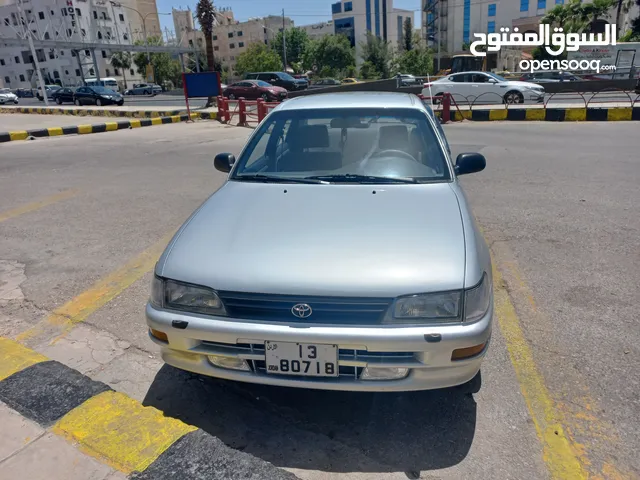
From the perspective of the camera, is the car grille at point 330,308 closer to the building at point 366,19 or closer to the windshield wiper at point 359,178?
the windshield wiper at point 359,178

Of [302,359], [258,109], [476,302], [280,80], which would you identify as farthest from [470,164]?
[280,80]

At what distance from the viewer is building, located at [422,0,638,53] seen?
7318 centimetres

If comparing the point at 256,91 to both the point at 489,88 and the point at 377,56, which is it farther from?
the point at 377,56

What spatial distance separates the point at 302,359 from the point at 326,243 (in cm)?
60

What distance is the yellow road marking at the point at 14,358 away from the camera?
108 inches

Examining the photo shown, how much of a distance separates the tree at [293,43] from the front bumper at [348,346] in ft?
277

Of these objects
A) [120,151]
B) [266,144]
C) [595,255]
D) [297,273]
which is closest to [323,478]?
[297,273]

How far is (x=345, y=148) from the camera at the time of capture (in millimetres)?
3467

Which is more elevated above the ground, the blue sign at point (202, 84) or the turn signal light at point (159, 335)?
the blue sign at point (202, 84)

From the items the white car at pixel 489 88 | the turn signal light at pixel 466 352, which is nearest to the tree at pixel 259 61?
Result: the white car at pixel 489 88

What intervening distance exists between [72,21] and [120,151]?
72.6 m

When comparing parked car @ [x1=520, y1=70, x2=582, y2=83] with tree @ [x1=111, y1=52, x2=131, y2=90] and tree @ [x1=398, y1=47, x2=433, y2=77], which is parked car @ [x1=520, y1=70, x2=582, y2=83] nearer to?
tree @ [x1=398, y1=47, x2=433, y2=77]

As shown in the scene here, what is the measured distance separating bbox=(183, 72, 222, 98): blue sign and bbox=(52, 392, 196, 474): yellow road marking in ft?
57.4

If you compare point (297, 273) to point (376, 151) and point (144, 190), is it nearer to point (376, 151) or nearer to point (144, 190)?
→ point (376, 151)
